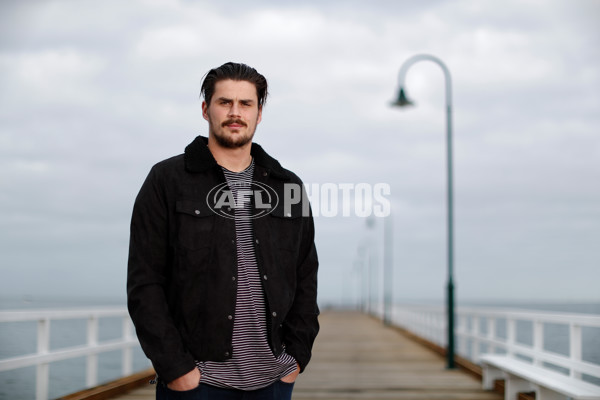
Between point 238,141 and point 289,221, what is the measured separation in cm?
38

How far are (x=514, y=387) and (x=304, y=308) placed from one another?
680 centimetres

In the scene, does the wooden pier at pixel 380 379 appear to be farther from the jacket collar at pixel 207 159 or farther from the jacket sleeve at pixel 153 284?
the jacket sleeve at pixel 153 284

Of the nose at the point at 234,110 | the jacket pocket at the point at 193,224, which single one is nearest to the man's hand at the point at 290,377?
the jacket pocket at the point at 193,224

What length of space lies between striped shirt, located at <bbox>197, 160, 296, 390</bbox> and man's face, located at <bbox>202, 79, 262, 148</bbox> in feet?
1.17

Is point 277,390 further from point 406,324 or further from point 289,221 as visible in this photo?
point 406,324

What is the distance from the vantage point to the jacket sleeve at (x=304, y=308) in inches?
Answer: 118

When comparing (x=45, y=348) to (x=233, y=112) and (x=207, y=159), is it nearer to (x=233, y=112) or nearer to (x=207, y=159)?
(x=207, y=159)

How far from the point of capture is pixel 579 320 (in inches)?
305

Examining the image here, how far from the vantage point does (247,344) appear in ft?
9.09

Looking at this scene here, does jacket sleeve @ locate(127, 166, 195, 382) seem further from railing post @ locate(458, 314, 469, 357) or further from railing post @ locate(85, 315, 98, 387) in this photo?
railing post @ locate(458, 314, 469, 357)

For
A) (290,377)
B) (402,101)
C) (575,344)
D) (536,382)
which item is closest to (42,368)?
(536,382)

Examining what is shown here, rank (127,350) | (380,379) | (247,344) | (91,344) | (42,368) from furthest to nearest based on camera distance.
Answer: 1. (380,379)
2. (127,350)
3. (91,344)
4. (42,368)
5. (247,344)

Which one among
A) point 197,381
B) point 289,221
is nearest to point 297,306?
point 289,221

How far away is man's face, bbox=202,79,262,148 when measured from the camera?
2.93m
